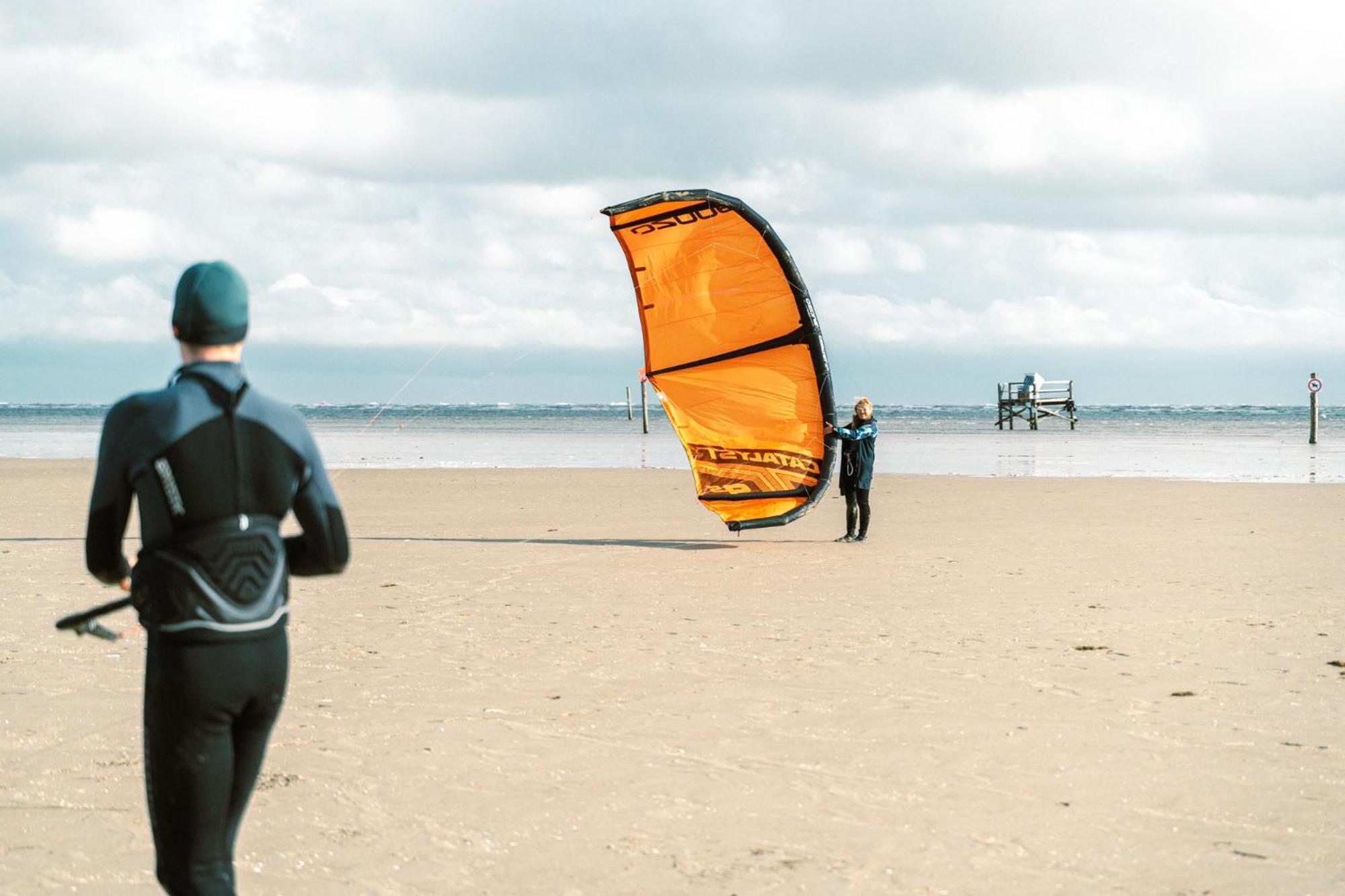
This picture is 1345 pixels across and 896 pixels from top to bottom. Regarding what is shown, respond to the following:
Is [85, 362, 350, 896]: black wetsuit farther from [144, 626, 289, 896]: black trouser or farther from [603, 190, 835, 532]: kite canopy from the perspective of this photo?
[603, 190, 835, 532]: kite canopy

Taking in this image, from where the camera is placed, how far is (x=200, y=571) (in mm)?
2527

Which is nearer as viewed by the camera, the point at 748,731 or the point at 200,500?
the point at 200,500

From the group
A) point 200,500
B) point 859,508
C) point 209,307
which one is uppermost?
point 209,307

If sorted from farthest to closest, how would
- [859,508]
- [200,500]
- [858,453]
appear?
[859,508]
[858,453]
[200,500]

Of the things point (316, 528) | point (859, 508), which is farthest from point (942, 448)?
point (316, 528)

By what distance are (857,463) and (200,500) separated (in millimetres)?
9625

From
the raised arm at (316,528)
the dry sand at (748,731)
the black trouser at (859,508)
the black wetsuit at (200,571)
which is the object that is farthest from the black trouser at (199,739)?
the black trouser at (859,508)

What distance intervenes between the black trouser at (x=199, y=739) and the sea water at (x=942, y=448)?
55.8 ft

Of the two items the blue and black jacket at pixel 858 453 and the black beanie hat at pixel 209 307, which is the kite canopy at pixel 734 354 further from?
the black beanie hat at pixel 209 307

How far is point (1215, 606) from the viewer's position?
7.98 m

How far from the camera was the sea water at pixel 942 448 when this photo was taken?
24.2 meters

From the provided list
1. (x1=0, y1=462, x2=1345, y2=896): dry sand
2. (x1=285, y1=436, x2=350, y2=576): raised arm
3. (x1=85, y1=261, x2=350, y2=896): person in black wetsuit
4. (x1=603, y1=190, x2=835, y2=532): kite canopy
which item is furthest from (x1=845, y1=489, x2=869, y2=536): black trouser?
(x1=85, y1=261, x2=350, y2=896): person in black wetsuit

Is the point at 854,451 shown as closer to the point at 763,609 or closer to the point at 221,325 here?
the point at 763,609

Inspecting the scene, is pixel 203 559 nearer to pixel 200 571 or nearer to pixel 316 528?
pixel 200 571
